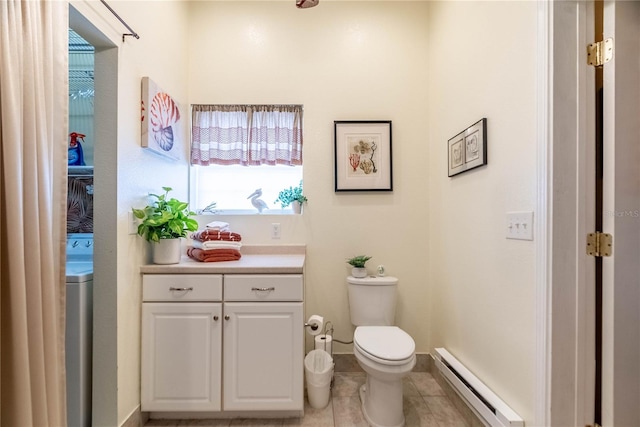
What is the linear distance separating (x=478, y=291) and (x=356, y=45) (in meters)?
2.07

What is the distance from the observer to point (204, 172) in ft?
7.99

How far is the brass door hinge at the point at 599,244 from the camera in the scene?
111cm

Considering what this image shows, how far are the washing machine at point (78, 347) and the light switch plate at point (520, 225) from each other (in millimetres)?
2093

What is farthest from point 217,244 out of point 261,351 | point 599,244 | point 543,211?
point 599,244

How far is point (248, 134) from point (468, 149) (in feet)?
5.38

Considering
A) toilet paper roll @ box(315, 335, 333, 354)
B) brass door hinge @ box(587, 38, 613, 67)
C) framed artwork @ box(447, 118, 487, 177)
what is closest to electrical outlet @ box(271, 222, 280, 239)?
toilet paper roll @ box(315, 335, 333, 354)

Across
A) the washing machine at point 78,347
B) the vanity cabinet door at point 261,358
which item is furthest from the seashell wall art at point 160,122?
the vanity cabinet door at point 261,358

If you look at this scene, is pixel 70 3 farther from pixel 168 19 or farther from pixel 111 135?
pixel 168 19

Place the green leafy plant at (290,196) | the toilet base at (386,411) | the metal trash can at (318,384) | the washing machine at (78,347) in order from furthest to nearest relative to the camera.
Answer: the green leafy plant at (290,196) → the metal trash can at (318,384) → the toilet base at (386,411) → the washing machine at (78,347)

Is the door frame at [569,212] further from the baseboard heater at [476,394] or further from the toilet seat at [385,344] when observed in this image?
the toilet seat at [385,344]

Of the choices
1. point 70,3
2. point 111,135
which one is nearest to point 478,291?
point 111,135

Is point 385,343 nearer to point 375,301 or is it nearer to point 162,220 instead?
point 375,301

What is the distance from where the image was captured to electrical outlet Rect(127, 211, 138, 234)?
1534 millimetres

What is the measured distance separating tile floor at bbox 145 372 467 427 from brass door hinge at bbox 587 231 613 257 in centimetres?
126
